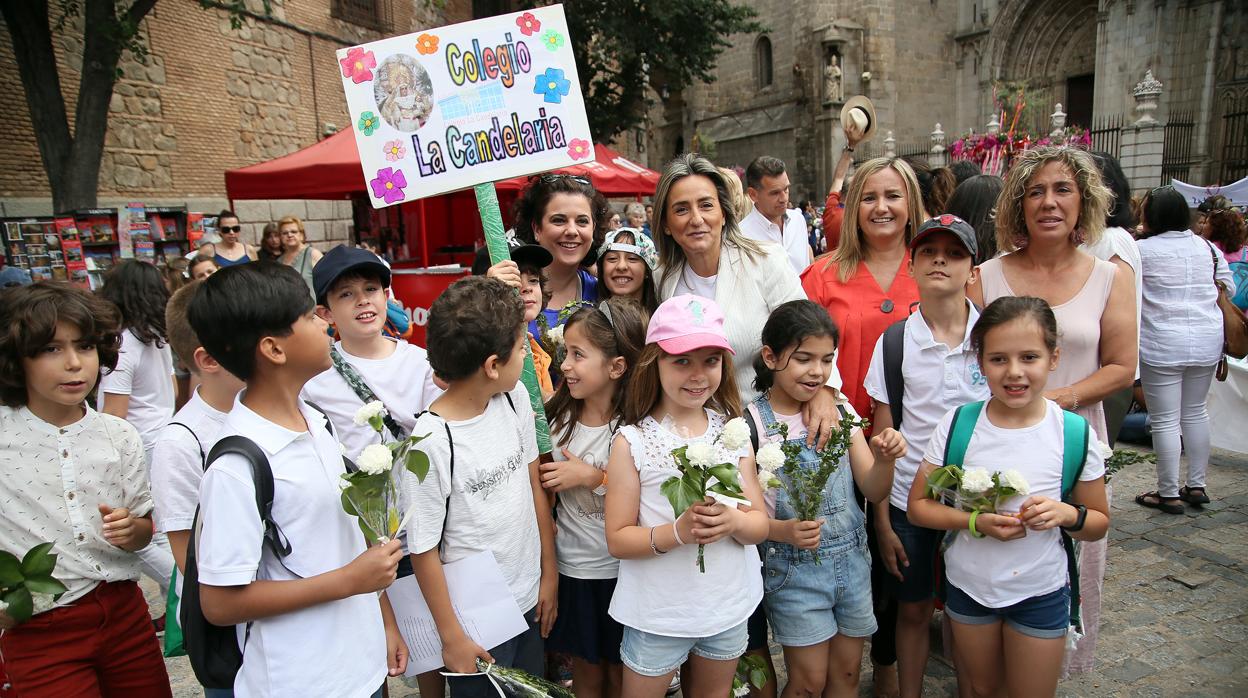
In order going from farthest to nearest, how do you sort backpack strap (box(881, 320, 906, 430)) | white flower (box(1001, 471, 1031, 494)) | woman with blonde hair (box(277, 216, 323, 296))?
woman with blonde hair (box(277, 216, 323, 296)), backpack strap (box(881, 320, 906, 430)), white flower (box(1001, 471, 1031, 494))

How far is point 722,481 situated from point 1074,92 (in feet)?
99.3

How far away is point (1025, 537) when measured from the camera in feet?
7.79

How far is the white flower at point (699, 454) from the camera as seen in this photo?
2.00 meters

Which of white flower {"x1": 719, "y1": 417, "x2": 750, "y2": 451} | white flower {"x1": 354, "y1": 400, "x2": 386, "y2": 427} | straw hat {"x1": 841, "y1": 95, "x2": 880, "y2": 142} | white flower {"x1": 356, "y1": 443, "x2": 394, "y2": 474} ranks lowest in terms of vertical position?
white flower {"x1": 719, "y1": 417, "x2": 750, "y2": 451}

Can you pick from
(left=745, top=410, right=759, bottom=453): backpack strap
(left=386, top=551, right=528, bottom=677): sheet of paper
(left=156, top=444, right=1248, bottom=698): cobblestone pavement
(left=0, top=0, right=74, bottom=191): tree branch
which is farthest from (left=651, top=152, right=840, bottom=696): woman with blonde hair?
(left=0, top=0, right=74, bottom=191): tree branch

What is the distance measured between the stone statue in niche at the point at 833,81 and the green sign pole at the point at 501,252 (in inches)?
1091

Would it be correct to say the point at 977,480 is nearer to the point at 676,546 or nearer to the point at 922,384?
the point at 922,384

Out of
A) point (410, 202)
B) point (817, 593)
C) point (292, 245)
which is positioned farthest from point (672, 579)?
point (292, 245)

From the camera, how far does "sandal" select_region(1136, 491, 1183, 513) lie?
500cm

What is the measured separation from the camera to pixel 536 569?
2.40 meters

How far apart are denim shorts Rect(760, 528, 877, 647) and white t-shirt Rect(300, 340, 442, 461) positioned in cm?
144

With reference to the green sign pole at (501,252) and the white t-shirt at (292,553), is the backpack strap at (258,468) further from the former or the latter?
the green sign pole at (501,252)

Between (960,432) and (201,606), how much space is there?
91.8 inches

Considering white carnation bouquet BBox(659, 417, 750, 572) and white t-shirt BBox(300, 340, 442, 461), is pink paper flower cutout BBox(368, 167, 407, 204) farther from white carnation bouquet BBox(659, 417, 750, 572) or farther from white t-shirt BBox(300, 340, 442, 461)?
white carnation bouquet BBox(659, 417, 750, 572)
